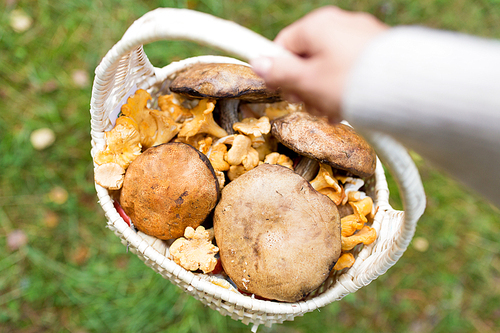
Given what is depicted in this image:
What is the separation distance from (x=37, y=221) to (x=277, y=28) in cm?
279

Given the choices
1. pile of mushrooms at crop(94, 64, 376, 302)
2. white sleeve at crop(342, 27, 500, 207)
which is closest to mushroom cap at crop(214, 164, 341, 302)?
pile of mushrooms at crop(94, 64, 376, 302)

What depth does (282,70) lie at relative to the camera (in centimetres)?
101

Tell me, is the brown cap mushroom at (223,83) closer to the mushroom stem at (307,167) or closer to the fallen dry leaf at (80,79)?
the mushroom stem at (307,167)

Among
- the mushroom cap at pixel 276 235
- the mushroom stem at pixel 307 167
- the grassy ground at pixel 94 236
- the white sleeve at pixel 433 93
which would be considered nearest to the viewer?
the white sleeve at pixel 433 93

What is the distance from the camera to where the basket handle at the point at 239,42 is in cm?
112

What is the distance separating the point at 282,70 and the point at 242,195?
2.84 ft

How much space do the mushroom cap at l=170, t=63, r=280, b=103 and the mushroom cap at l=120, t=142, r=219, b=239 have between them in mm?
321

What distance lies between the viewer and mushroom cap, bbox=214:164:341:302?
1634 mm

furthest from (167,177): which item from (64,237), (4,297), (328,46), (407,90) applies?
(4,297)

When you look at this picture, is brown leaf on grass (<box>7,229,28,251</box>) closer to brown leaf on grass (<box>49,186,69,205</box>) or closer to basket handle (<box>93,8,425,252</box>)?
brown leaf on grass (<box>49,186,69,205</box>)

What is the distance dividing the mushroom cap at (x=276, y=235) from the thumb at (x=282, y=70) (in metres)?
0.78

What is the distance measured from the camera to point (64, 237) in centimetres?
279

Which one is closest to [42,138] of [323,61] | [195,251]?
[195,251]

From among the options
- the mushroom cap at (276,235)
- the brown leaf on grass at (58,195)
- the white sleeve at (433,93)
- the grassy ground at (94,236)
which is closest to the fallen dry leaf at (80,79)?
the grassy ground at (94,236)
